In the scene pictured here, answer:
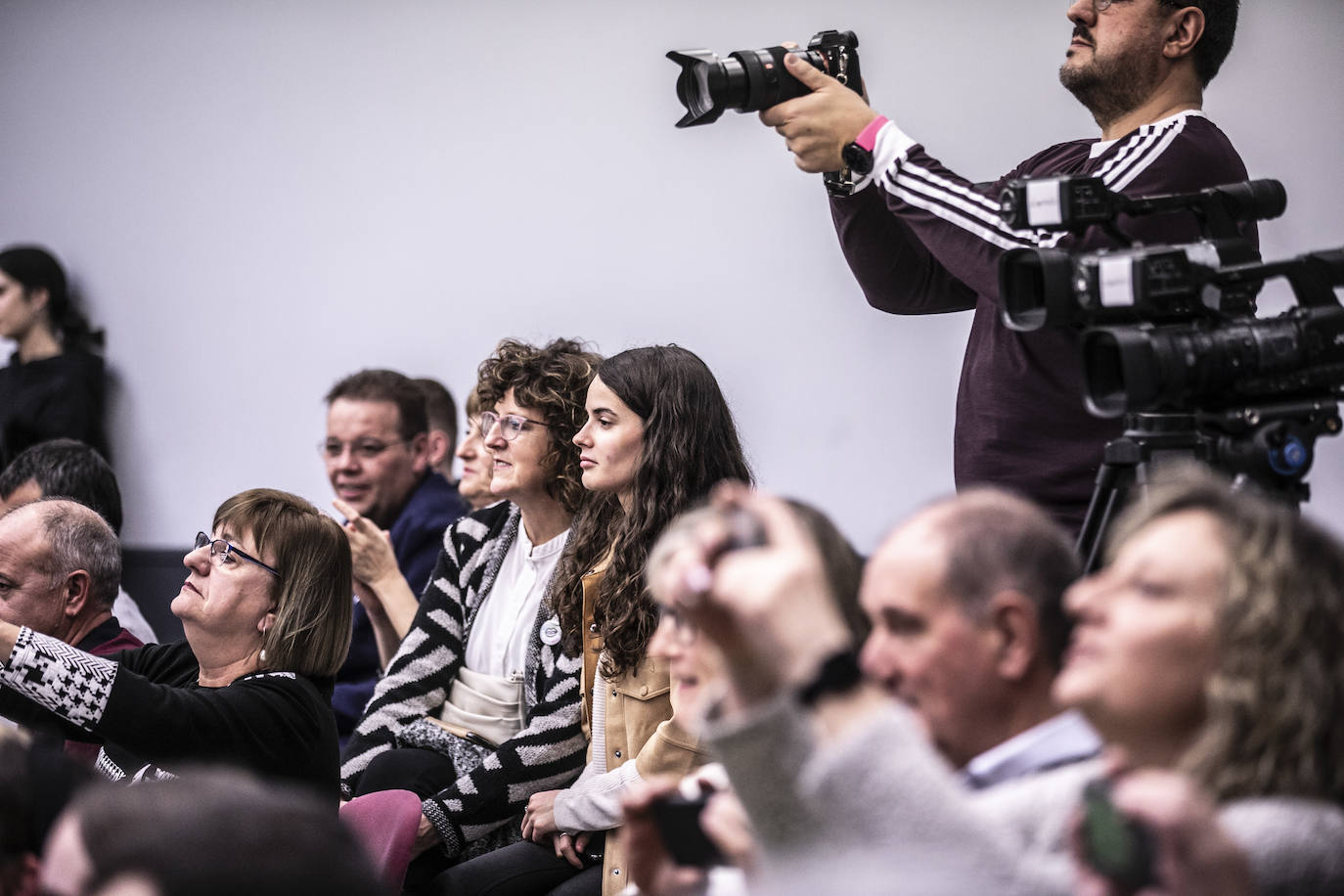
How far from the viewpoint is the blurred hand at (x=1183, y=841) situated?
858 mm

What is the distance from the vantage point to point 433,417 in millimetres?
3773

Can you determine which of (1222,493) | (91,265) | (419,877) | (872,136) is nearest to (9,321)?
(91,265)

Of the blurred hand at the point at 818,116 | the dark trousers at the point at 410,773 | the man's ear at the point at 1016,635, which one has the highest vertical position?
the blurred hand at the point at 818,116

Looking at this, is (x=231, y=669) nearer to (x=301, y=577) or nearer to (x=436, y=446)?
(x=301, y=577)

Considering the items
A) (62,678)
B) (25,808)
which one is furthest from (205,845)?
(62,678)

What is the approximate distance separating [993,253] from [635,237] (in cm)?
195

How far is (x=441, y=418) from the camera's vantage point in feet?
12.4

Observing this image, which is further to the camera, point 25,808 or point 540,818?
point 540,818

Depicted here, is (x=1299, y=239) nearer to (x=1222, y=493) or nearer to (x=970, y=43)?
(x=970, y=43)

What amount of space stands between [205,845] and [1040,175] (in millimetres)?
1445

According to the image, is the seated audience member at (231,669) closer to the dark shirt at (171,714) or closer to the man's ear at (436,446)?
the dark shirt at (171,714)

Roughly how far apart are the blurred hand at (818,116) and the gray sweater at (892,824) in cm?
104

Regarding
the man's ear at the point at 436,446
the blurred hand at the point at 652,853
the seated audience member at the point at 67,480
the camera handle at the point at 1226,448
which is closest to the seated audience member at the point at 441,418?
the man's ear at the point at 436,446

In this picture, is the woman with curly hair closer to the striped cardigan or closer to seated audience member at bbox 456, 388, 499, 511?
the striped cardigan
